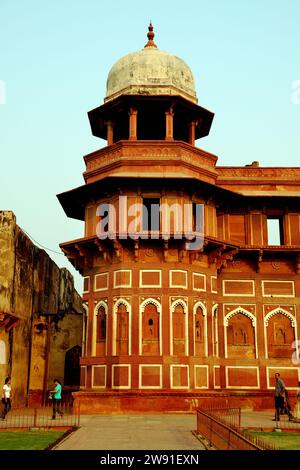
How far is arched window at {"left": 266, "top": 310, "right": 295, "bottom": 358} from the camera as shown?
2233 cm

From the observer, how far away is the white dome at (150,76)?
23531 millimetres

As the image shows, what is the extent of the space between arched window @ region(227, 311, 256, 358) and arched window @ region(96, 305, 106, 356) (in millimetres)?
5100

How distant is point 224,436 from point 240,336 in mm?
13111

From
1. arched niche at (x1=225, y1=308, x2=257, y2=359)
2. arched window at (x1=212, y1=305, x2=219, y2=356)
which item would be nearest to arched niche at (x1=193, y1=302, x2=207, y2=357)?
arched window at (x1=212, y1=305, x2=219, y2=356)

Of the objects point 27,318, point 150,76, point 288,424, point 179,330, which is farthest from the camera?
point 27,318

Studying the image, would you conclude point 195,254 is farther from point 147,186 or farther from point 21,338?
point 21,338

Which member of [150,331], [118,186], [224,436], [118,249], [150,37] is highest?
[150,37]

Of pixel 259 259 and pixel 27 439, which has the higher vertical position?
pixel 259 259

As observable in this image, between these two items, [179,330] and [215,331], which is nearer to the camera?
[179,330]

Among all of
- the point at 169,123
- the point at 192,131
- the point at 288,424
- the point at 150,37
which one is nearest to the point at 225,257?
the point at 192,131

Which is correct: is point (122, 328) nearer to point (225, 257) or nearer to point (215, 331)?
point (215, 331)

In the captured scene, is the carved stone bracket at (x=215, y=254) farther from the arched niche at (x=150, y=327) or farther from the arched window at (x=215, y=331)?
the arched niche at (x=150, y=327)

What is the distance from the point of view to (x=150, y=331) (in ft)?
66.5
